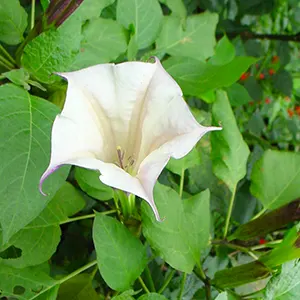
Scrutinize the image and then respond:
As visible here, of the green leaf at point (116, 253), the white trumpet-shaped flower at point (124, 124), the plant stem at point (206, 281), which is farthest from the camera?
the plant stem at point (206, 281)

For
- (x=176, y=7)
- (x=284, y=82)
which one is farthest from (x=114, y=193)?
(x=284, y=82)

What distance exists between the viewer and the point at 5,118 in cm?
49

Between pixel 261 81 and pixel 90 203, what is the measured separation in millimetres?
913

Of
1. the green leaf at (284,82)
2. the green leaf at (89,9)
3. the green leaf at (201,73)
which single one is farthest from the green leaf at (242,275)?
the green leaf at (284,82)

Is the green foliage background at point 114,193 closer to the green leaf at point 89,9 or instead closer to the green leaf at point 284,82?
the green leaf at point 89,9

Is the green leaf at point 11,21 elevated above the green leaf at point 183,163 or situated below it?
above

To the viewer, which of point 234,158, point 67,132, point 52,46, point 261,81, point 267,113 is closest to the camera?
point 67,132

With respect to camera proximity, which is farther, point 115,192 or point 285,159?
point 285,159

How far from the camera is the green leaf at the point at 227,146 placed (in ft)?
2.13

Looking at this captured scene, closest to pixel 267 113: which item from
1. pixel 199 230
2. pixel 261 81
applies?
pixel 261 81

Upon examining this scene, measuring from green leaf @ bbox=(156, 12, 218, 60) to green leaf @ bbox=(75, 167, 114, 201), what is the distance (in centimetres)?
24

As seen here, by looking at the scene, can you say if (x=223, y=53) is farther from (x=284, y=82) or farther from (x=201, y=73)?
(x=284, y=82)

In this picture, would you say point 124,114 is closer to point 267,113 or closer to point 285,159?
point 285,159

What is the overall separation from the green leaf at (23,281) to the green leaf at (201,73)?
1.01 ft
